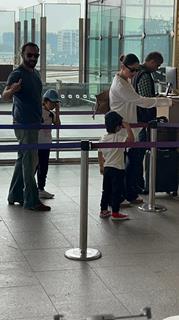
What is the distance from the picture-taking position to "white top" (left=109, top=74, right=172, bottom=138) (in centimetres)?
673

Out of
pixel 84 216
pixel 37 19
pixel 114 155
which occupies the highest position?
pixel 37 19

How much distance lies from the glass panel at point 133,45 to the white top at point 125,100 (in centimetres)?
480

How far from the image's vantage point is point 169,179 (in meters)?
7.82

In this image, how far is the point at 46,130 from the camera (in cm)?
744

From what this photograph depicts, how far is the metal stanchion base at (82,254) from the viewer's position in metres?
5.39

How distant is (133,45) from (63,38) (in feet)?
4.19

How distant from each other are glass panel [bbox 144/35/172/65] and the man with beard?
Answer: 4.25m

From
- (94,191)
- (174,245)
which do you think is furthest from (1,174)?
(174,245)

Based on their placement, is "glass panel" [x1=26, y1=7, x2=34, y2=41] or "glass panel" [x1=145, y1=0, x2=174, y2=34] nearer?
"glass panel" [x1=145, y1=0, x2=174, y2=34]

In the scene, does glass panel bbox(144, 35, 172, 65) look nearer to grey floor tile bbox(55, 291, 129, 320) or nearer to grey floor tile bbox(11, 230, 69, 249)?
grey floor tile bbox(11, 230, 69, 249)

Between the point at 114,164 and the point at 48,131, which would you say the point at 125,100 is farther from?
the point at 48,131

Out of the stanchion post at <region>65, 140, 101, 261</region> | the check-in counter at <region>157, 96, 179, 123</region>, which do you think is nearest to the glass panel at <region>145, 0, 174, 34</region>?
the check-in counter at <region>157, 96, 179, 123</region>

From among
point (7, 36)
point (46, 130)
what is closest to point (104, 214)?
point (46, 130)

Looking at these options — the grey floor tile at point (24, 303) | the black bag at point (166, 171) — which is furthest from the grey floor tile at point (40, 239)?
the black bag at point (166, 171)
